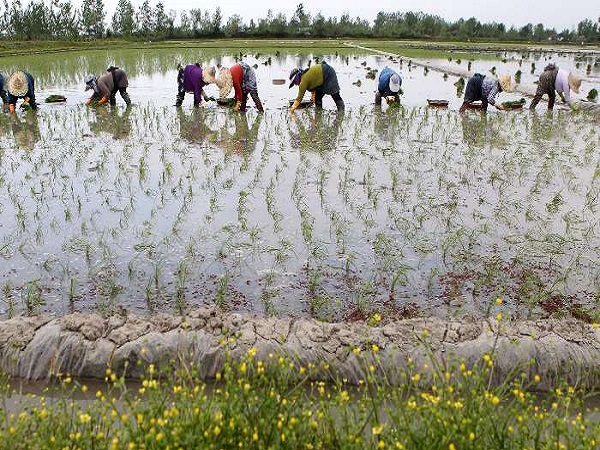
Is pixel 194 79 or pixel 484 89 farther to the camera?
pixel 194 79

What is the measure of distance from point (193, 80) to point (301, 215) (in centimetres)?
728

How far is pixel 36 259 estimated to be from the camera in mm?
4641

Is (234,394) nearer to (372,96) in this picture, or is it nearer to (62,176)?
(62,176)

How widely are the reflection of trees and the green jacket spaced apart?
1.85ft

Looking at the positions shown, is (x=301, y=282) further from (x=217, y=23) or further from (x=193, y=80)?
(x=217, y=23)

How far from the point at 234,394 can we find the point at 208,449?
29cm

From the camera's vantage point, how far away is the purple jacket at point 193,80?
1160 cm

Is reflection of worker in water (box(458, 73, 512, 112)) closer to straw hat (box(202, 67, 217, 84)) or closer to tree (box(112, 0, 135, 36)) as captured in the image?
straw hat (box(202, 67, 217, 84))

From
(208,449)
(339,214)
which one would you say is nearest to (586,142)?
(339,214)

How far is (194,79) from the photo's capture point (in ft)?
38.6

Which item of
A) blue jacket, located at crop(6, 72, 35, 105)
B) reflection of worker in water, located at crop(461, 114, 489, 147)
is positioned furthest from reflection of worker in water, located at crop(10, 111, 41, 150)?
reflection of worker in water, located at crop(461, 114, 489, 147)

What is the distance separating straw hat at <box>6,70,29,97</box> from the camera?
1100cm

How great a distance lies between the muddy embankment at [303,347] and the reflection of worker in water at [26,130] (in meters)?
5.83

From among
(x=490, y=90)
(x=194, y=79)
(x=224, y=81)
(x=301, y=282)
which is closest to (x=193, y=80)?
(x=194, y=79)
